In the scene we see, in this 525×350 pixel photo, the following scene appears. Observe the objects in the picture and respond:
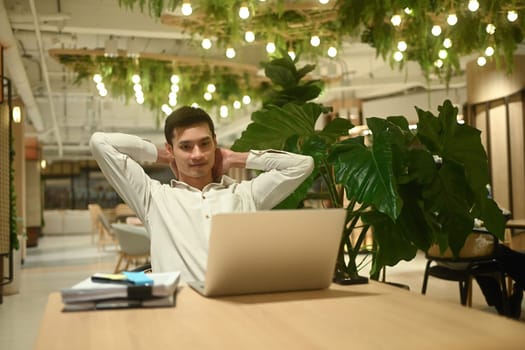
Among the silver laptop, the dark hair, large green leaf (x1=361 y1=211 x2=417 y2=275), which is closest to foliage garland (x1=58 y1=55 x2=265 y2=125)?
the dark hair

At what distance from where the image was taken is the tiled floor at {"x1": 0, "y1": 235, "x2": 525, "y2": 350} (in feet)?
17.1

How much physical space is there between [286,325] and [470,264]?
3402mm

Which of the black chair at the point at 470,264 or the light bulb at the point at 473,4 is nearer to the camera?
the black chair at the point at 470,264

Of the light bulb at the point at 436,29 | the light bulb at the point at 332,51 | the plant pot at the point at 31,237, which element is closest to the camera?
the light bulb at the point at 436,29

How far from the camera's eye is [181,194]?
8.54 ft

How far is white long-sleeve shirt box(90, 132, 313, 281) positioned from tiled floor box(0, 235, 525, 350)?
2408mm

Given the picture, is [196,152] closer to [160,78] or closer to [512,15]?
[512,15]

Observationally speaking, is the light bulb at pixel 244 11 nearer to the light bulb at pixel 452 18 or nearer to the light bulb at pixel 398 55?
the light bulb at pixel 452 18

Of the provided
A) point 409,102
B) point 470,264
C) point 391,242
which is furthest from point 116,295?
point 409,102

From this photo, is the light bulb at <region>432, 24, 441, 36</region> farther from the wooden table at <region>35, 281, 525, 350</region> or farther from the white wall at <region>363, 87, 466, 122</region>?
the wooden table at <region>35, 281, 525, 350</region>

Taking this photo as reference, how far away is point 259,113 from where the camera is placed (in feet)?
10.6

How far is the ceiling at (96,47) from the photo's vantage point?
737 centimetres

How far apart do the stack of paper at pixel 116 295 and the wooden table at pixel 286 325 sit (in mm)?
33

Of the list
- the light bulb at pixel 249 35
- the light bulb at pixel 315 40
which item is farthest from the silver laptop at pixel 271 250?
the light bulb at pixel 315 40
